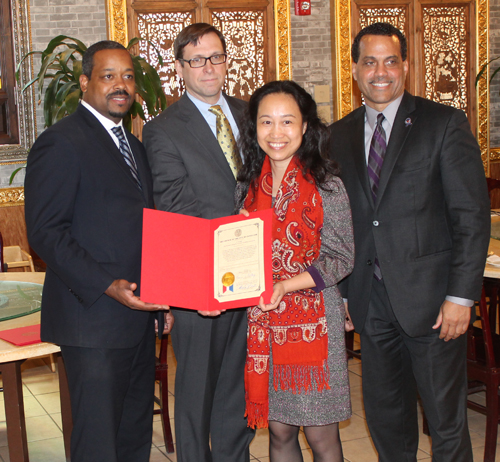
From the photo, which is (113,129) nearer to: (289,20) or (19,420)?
(19,420)

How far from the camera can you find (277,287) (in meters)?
2.13

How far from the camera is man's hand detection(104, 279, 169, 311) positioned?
216 cm

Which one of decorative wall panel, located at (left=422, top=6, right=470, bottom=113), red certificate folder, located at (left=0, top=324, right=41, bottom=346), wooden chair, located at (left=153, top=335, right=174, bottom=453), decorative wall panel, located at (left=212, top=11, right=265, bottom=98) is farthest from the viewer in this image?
decorative wall panel, located at (left=422, top=6, right=470, bottom=113)

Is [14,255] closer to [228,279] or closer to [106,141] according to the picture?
[106,141]

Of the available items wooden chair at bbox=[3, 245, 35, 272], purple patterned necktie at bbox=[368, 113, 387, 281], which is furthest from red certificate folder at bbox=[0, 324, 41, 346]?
wooden chair at bbox=[3, 245, 35, 272]

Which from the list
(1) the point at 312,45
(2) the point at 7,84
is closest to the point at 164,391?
(2) the point at 7,84

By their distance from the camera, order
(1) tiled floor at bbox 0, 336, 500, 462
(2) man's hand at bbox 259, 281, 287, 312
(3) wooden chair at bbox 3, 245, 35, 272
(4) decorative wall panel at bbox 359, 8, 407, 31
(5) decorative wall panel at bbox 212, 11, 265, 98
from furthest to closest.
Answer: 1. (4) decorative wall panel at bbox 359, 8, 407, 31
2. (5) decorative wall panel at bbox 212, 11, 265, 98
3. (3) wooden chair at bbox 3, 245, 35, 272
4. (1) tiled floor at bbox 0, 336, 500, 462
5. (2) man's hand at bbox 259, 281, 287, 312

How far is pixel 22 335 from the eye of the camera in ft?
8.46

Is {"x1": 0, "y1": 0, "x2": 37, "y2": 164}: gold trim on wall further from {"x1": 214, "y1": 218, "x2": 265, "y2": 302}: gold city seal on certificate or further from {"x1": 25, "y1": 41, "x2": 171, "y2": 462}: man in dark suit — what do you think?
{"x1": 214, "y1": 218, "x2": 265, "y2": 302}: gold city seal on certificate

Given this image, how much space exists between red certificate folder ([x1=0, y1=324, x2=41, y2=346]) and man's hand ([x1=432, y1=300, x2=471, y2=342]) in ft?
5.18

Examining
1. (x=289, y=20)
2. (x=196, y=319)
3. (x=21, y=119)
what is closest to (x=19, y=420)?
(x=196, y=319)

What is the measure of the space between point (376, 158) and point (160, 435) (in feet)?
7.08

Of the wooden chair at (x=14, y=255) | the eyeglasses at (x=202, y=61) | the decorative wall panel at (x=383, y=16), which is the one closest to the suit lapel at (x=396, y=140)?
the eyeglasses at (x=202, y=61)

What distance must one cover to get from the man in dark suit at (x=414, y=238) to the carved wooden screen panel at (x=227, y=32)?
448 centimetres
